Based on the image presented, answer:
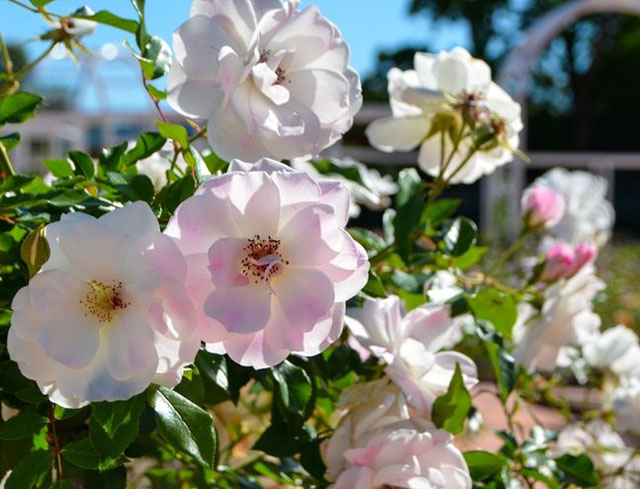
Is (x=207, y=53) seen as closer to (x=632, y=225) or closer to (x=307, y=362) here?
(x=307, y=362)

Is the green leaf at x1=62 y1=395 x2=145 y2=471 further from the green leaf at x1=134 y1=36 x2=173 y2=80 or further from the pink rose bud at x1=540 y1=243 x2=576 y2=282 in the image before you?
the pink rose bud at x1=540 y1=243 x2=576 y2=282

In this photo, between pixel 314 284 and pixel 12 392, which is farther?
pixel 12 392

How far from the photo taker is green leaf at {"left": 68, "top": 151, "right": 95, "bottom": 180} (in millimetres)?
540

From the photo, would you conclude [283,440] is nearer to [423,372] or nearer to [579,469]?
[423,372]

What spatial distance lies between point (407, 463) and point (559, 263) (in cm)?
29

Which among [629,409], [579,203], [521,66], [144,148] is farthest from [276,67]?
[521,66]

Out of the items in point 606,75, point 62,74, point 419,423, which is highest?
point 419,423

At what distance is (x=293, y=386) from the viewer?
536mm

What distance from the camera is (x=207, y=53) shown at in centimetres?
48

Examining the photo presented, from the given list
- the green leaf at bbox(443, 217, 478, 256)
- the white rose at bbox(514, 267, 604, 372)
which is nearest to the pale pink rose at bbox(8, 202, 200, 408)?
the green leaf at bbox(443, 217, 478, 256)

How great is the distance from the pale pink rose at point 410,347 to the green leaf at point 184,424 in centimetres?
14

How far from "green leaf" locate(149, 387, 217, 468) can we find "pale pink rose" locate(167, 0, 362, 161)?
13cm

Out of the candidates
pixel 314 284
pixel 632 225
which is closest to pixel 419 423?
pixel 314 284

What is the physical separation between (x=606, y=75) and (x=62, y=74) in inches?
522
